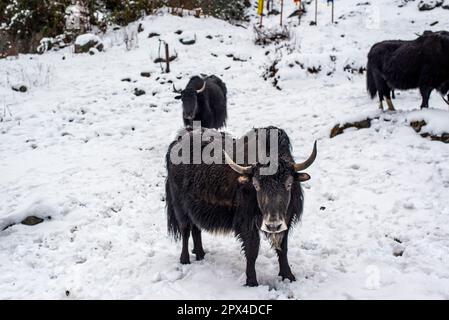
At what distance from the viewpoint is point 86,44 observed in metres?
17.1

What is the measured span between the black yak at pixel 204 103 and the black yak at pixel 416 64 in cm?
384

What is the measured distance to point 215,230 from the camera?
4133 mm

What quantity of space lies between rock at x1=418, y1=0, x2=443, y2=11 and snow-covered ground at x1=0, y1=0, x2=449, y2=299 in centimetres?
826

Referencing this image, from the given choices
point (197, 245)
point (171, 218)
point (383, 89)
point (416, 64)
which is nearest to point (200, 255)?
point (197, 245)

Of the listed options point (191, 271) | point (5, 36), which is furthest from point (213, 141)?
point (5, 36)

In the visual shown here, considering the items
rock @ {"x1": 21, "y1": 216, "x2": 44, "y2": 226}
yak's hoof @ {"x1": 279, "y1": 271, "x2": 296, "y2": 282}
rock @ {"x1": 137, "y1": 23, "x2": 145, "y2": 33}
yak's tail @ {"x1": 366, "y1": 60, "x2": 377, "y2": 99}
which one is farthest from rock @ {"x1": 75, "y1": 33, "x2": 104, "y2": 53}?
yak's hoof @ {"x1": 279, "y1": 271, "x2": 296, "y2": 282}

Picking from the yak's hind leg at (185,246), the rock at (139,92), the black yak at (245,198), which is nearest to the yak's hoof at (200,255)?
the black yak at (245,198)

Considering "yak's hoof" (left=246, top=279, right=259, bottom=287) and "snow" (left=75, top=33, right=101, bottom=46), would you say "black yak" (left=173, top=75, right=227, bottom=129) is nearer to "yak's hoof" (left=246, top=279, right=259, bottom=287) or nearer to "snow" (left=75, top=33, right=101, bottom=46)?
"yak's hoof" (left=246, top=279, right=259, bottom=287)

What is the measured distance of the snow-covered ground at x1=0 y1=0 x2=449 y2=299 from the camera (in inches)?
157

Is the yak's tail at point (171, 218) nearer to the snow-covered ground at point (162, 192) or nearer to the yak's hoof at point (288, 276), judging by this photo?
the snow-covered ground at point (162, 192)

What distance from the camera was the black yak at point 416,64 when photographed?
24.2ft

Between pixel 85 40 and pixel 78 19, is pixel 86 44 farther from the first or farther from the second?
pixel 78 19
